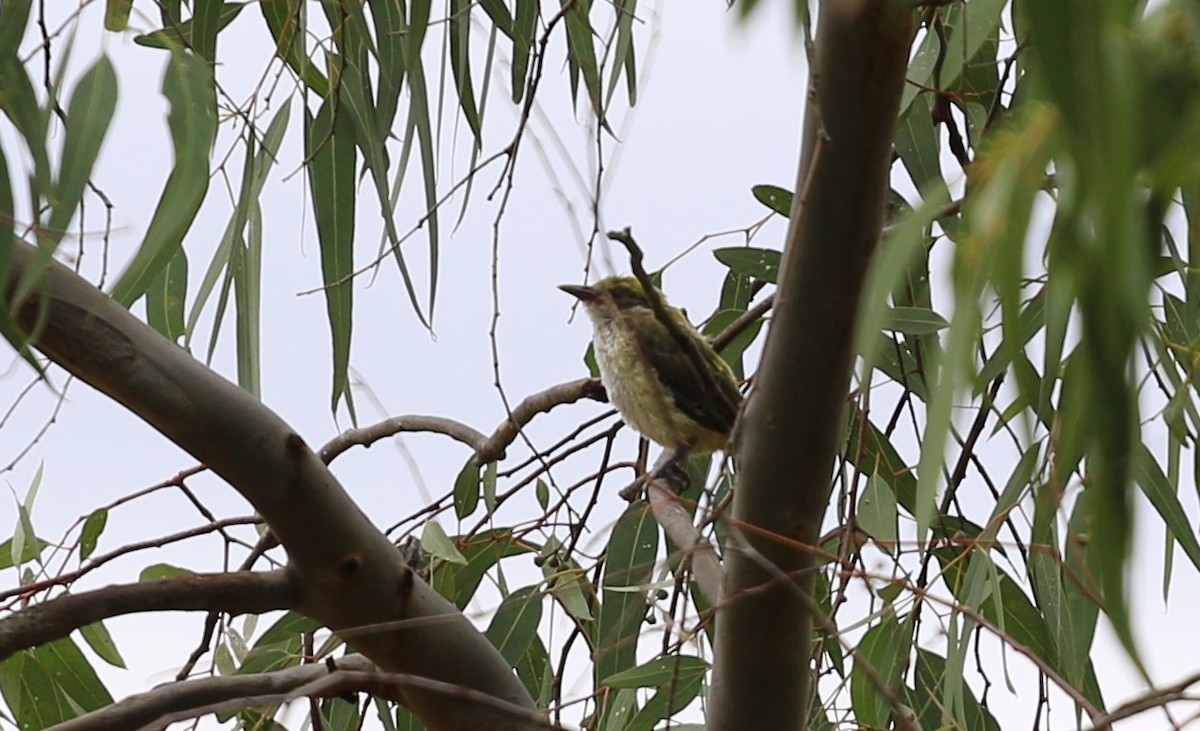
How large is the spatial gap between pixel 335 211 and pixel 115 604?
865mm

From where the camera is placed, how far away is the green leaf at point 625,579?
2035 mm

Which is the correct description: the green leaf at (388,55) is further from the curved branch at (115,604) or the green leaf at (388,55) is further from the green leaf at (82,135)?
the curved branch at (115,604)

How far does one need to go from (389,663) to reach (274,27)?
993mm

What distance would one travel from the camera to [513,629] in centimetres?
215

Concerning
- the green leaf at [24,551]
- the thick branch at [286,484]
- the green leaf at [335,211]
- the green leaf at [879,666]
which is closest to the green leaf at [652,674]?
the thick branch at [286,484]

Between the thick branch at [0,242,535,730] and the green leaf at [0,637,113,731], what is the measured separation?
611 millimetres

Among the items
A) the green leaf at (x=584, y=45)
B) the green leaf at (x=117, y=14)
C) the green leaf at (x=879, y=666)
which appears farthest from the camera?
the green leaf at (x=584, y=45)

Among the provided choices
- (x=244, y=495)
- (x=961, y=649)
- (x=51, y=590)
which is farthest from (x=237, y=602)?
(x=961, y=649)

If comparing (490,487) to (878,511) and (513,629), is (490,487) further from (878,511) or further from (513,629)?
(878,511)

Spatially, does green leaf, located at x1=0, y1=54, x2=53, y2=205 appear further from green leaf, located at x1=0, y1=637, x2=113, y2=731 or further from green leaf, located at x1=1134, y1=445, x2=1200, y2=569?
green leaf, located at x1=1134, y1=445, x2=1200, y2=569

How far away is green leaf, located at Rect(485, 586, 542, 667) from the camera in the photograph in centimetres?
214

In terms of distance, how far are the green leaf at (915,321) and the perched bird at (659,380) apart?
44 centimetres

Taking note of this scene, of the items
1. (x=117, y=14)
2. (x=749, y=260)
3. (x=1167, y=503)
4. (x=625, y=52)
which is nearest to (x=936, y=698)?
(x=1167, y=503)

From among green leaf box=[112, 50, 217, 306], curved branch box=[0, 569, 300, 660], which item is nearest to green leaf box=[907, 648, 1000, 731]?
curved branch box=[0, 569, 300, 660]
